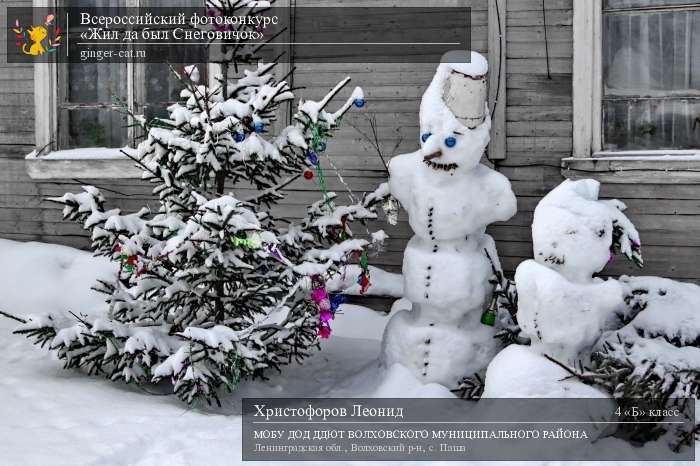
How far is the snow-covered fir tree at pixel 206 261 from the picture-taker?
353 centimetres

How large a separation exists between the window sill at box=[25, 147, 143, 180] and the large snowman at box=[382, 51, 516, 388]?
111 inches

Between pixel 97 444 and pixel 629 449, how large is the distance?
8.11 ft

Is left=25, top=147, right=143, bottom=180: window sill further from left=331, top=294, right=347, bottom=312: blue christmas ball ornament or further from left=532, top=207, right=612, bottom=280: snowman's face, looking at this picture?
left=532, top=207, right=612, bottom=280: snowman's face

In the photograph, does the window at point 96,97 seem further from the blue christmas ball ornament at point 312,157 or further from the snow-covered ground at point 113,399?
the blue christmas ball ornament at point 312,157

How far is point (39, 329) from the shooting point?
3.70m

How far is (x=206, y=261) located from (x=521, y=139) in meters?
2.66

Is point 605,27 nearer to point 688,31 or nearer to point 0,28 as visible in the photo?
point 688,31

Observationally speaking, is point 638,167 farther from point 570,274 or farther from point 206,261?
point 206,261

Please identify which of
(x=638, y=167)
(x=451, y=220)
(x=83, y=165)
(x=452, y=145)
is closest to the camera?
(x=452, y=145)

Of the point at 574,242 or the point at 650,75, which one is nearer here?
the point at 574,242

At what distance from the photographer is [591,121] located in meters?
4.84

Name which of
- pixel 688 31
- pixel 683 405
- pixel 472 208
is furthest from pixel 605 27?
pixel 683 405

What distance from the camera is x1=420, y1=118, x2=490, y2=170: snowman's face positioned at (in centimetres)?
375

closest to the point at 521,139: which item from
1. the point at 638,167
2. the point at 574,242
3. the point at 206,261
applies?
the point at 638,167
